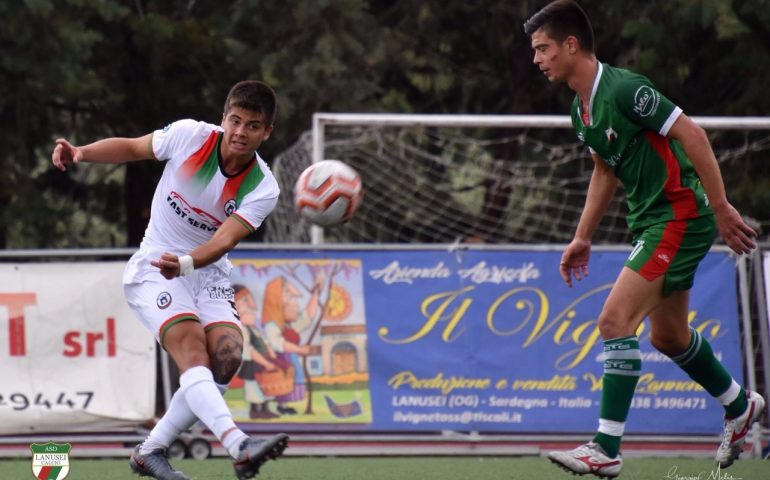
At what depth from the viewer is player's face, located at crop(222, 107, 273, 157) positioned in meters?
6.79

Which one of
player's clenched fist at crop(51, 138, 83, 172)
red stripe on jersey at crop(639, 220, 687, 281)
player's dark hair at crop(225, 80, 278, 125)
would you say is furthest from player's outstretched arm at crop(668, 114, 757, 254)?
player's clenched fist at crop(51, 138, 83, 172)

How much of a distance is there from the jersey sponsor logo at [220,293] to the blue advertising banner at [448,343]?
2.95 meters

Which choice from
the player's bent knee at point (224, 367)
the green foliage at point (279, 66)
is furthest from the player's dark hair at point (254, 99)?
the green foliage at point (279, 66)

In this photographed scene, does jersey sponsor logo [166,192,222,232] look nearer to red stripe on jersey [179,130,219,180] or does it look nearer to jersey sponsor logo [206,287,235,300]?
red stripe on jersey [179,130,219,180]

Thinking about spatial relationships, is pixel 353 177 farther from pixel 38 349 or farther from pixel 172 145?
pixel 38 349

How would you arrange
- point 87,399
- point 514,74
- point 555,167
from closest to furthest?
point 87,399
point 555,167
point 514,74

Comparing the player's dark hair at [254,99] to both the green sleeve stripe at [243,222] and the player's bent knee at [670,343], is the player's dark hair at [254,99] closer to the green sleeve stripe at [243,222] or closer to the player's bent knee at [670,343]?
A: the green sleeve stripe at [243,222]

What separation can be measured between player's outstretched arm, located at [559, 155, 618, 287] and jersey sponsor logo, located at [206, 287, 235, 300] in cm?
186

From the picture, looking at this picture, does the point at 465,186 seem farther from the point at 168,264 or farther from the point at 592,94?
the point at 168,264

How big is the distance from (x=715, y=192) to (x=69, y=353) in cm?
553

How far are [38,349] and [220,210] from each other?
3573 mm

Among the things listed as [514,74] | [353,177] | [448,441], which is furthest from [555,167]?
[353,177]

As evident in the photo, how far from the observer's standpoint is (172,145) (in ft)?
23.1

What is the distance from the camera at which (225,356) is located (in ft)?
22.7
